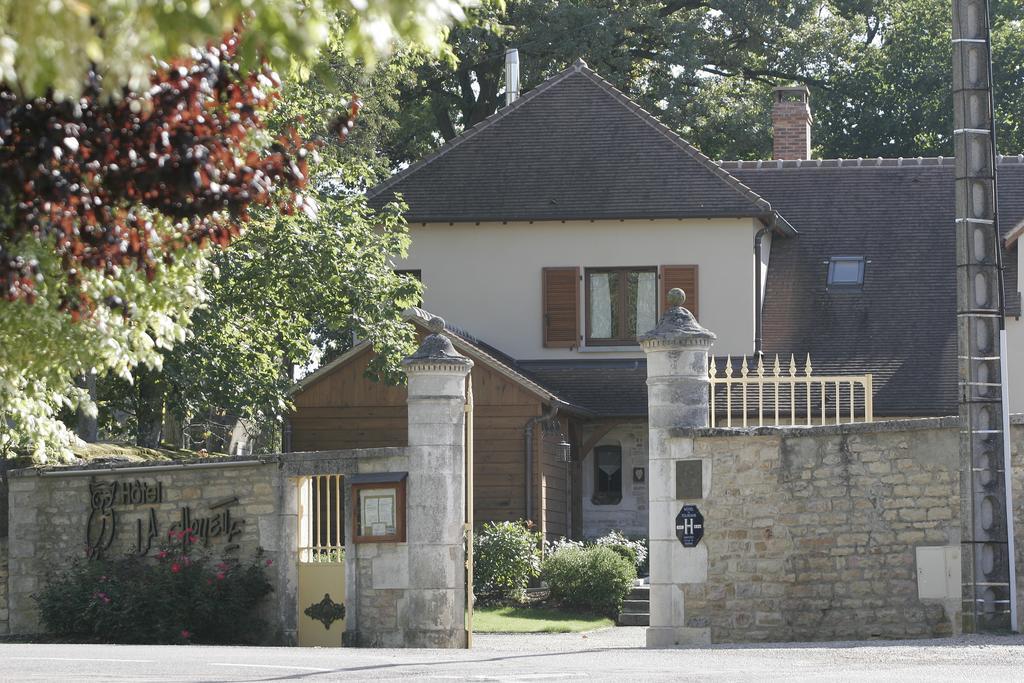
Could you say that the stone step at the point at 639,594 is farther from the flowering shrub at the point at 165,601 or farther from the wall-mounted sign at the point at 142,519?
the wall-mounted sign at the point at 142,519

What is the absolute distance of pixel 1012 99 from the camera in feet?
125

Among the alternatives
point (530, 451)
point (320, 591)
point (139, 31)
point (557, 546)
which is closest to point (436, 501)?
point (320, 591)

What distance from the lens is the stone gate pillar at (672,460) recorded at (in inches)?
606

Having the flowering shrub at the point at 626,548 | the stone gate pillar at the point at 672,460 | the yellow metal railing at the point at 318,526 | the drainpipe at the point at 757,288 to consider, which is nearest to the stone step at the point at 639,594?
the flowering shrub at the point at 626,548

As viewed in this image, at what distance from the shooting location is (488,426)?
81.8 ft

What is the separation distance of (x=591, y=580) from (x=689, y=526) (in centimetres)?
593

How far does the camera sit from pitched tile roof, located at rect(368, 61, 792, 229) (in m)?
27.1

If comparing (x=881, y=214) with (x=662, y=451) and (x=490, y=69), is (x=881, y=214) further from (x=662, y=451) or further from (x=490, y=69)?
(x=662, y=451)

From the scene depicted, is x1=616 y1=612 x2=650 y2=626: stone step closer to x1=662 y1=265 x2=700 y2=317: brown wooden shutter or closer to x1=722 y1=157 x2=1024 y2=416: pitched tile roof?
x1=722 y1=157 x2=1024 y2=416: pitched tile roof

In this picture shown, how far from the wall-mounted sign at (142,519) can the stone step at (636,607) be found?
19.1 feet

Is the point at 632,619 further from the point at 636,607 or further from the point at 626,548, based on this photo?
the point at 626,548

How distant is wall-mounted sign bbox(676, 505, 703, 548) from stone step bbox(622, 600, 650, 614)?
565 centimetres

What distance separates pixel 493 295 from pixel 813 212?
608 centimetres

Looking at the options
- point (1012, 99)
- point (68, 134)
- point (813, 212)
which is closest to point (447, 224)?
point (813, 212)
